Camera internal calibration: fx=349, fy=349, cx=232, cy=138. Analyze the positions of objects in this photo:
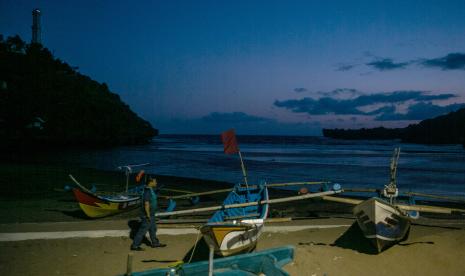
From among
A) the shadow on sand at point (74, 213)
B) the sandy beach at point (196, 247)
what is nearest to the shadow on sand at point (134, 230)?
the sandy beach at point (196, 247)

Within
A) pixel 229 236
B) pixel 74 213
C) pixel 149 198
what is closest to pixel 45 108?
pixel 74 213

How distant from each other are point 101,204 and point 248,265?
8060mm

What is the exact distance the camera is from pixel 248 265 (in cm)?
741

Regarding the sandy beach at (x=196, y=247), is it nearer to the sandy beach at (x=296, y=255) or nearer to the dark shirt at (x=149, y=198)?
the sandy beach at (x=296, y=255)

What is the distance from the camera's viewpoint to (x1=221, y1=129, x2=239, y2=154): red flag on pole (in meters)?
12.4

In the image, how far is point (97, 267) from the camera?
26.2ft

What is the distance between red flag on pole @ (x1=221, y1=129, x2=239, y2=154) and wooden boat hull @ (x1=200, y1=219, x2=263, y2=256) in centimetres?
455

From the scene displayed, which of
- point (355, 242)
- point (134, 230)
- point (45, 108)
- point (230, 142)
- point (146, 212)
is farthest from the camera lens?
point (45, 108)

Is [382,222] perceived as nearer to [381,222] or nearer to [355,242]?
[381,222]

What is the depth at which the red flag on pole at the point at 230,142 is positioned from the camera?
12445mm

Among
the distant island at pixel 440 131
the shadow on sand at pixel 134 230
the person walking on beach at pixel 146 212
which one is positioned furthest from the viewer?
the distant island at pixel 440 131

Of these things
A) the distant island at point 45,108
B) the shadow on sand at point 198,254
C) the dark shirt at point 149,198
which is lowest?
the shadow on sand at point 198,254

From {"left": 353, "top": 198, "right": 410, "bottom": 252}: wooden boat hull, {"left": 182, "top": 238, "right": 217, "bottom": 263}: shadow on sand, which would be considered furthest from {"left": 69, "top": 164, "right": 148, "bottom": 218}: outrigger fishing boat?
{"left": 353, "top": 198, "right": 410, "bottom": 252}: wooden boat hull

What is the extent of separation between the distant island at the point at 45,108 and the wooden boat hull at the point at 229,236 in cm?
4693
